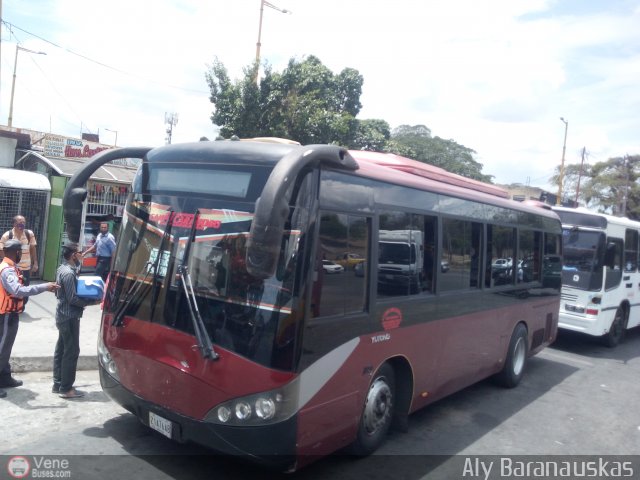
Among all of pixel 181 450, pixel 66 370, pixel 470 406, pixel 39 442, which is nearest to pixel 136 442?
pixel 181 450

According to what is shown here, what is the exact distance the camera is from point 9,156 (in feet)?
49.2

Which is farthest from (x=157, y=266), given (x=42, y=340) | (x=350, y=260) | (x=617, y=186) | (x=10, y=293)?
(x=617, y=186)

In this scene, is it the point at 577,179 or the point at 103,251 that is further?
the point at 577,179

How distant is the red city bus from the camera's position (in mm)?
4098

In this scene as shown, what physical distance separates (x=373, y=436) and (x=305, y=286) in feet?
6.60

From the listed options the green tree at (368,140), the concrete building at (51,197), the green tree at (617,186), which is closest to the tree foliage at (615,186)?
the green tree at (617,186)

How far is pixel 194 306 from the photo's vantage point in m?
4.31

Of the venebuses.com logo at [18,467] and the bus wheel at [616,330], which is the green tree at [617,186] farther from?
the venebuses.com logo at [18,467]

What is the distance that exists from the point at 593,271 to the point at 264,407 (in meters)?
9.30

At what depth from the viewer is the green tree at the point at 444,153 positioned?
37.8 meters

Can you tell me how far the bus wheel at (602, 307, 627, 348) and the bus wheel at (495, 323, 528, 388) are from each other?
4.33 meters

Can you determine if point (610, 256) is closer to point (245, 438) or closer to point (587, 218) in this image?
point (587, 218)

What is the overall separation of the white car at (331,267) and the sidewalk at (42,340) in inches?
175

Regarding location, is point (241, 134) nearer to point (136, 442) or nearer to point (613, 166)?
point (136, 442)
